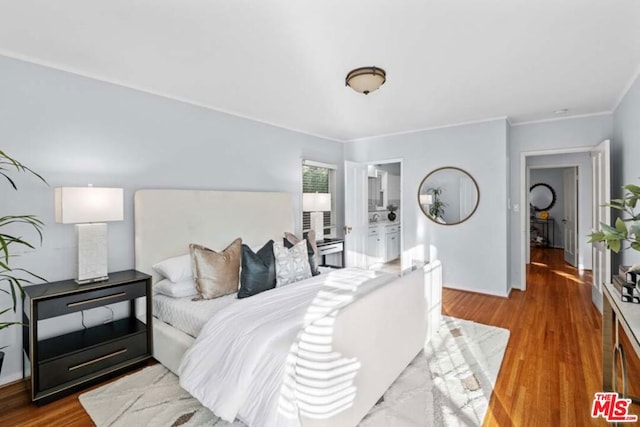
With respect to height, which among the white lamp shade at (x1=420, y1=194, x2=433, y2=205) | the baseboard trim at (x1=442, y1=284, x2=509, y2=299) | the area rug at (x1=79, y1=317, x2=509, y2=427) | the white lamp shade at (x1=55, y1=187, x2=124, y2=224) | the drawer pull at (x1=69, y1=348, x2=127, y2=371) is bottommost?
the area rug at (x1=79, y1=317, x2=509, y2=427)

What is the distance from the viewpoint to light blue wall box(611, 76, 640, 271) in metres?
2.93

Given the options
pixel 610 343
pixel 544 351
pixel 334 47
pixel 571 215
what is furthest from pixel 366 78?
pixel 571 215

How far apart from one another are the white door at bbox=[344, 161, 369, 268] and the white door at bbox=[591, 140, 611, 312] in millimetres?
3194

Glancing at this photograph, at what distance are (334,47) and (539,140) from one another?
3.84m

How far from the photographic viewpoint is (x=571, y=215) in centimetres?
706

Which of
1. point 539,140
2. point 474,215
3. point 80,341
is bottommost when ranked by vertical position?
point 80,341

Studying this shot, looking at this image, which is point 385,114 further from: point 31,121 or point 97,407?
point 97,407

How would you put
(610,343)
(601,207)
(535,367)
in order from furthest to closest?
(601,207) → (535,367) → (610,343)

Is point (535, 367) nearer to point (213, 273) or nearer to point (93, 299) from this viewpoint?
point (213, 273)

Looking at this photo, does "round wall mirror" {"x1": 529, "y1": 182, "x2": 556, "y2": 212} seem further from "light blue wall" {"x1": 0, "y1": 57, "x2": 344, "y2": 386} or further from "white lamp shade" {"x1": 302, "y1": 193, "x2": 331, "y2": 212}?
"light blue wall" {"x1": 0, "y1": 57, "x2": 344, "y2": 386}

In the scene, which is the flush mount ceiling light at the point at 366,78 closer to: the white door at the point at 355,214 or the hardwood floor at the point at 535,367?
the hardwood floor at the point at 535,367

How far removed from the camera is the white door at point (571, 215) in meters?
6.53

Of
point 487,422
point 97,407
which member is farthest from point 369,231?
point 97,407
